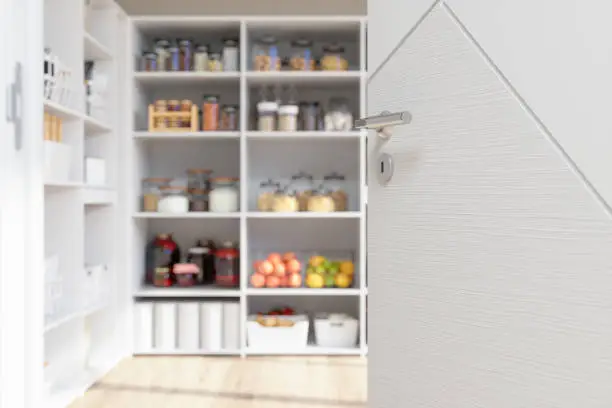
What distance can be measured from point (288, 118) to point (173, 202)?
0.79 meters

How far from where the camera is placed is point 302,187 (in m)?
4.29

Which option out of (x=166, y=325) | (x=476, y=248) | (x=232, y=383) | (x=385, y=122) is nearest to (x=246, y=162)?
(x=166, y=325)

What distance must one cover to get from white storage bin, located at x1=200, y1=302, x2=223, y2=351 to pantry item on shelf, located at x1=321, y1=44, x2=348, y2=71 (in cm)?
145

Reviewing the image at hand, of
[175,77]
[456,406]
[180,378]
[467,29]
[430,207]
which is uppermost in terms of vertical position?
[175,77]

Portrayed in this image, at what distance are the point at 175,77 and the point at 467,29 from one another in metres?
3.08

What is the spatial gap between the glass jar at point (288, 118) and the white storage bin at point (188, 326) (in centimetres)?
109

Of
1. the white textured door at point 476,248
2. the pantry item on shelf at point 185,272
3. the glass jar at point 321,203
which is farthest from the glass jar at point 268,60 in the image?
the white textured door at point 476,248

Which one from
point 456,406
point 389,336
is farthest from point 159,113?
point 456,406

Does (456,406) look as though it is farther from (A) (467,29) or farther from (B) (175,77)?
(B) (175,77)

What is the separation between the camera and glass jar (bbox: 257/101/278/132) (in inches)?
155

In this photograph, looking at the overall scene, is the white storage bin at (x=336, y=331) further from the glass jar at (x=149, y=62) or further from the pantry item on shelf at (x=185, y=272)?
the glass jar at (x=149, y=62)

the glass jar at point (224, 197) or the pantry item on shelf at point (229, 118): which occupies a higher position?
the pantry item on shelf at point (229, 118)

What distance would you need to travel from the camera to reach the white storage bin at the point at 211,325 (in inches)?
153

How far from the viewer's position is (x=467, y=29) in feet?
3.37
